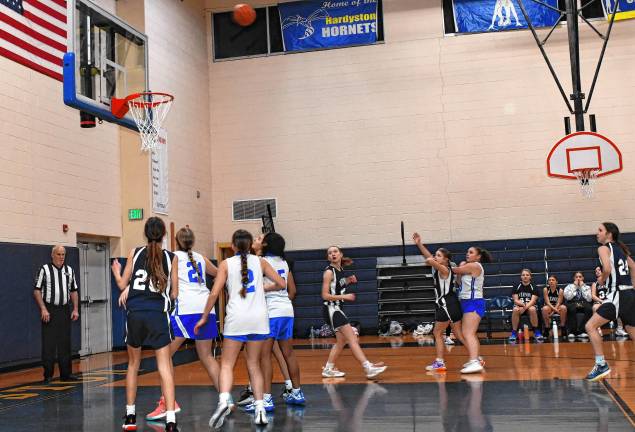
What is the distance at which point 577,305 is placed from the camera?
14.6 m

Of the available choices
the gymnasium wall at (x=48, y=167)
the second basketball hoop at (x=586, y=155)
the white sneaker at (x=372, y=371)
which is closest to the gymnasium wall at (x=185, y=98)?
the gymnasium wall at (x=48, y=167)

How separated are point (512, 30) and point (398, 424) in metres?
13.8

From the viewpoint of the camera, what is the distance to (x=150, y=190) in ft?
51.2

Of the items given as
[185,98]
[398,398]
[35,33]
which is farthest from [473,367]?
[185,98]

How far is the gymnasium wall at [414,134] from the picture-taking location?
1738cm

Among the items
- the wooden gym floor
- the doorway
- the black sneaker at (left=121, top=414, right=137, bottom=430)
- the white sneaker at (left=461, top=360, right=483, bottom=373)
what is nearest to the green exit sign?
the doorway

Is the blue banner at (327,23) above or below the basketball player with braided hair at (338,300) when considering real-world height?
above

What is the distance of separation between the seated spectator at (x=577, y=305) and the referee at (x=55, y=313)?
359 inches

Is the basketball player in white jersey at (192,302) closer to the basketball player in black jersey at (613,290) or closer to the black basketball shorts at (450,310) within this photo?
the black basketball shorts at (450,310)

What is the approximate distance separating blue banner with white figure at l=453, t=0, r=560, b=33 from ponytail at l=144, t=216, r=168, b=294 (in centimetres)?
1361

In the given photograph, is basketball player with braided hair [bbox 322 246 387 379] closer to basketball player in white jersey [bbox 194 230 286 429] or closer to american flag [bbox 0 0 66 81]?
basketball player in white jersey [bbox 194 230 286 429]

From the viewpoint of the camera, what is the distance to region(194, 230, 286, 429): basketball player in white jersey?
6.20m

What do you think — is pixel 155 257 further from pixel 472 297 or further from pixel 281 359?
pixel 472 297

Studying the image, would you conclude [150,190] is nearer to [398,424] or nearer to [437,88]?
[437,88]
